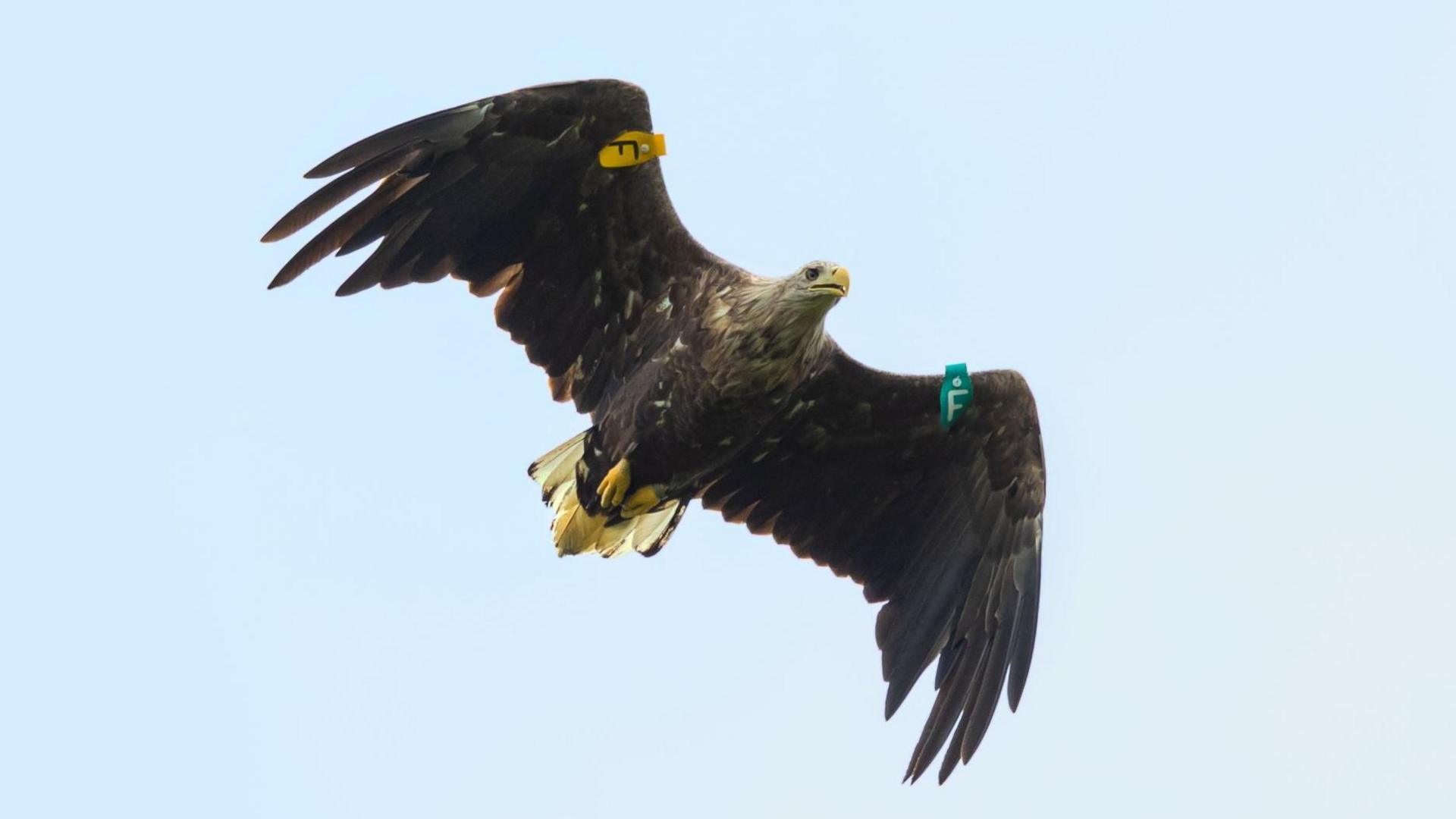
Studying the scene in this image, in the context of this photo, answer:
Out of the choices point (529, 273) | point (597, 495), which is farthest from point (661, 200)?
point (597, 495)

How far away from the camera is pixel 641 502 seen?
1310 centimetres

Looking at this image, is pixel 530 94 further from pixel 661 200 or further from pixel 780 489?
pixel 780 489

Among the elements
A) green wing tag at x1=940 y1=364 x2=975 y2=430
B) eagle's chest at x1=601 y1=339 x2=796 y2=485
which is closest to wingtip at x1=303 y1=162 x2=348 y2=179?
eagle's chest at x1=601 y1=339 x2=796 y2=485

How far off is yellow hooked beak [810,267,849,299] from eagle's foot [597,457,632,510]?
1.63 metres

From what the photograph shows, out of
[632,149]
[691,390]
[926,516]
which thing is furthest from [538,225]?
[926,516]

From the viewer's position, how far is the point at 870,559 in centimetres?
1381

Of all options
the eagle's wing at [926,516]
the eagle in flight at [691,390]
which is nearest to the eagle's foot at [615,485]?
the eagle in flight at [691,390]

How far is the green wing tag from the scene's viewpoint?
13148mm

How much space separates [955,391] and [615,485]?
2.08m

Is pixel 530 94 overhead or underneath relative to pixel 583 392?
overhead

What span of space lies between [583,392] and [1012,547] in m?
2.84

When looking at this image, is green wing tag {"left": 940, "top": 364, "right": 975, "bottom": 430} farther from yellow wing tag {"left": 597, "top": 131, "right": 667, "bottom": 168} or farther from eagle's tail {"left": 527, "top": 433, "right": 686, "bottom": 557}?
yellow wing tag {"left": 597, "top": 131, "right": 667, "bottom": 168}

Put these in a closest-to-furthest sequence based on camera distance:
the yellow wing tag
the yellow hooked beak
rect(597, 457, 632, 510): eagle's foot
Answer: the yellow hooked beak < the yellow wing tag < rect(597, 457, 632, 510): eagle's foot

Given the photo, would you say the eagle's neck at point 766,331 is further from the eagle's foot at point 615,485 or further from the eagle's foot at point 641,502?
the eagle's foot at point 641,502
